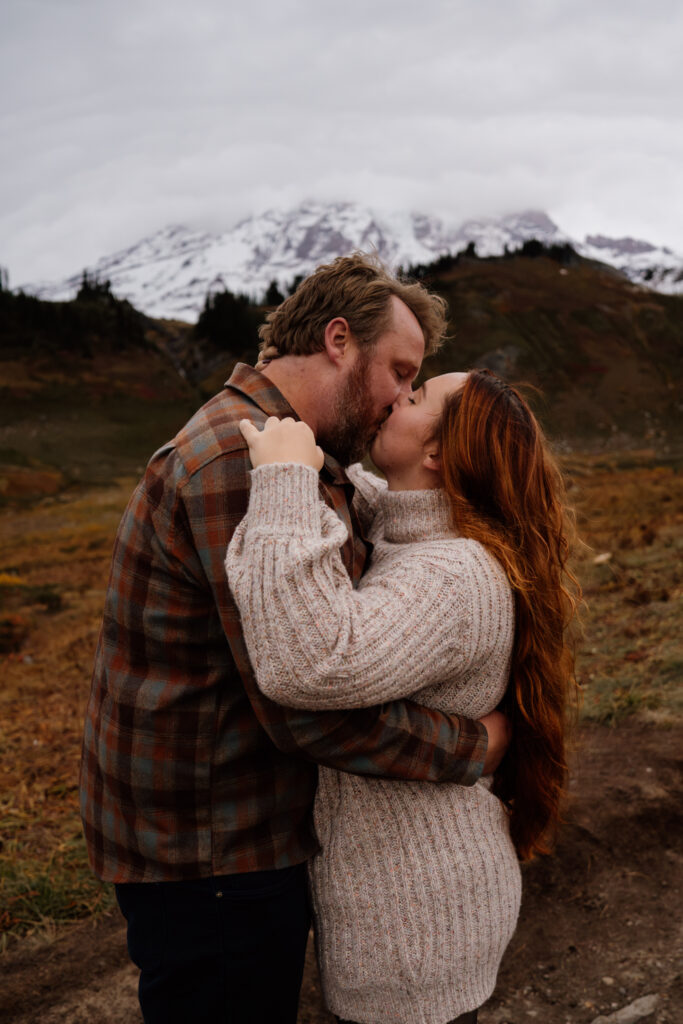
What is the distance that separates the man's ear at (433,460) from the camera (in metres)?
2.57

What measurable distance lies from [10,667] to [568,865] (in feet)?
28.5

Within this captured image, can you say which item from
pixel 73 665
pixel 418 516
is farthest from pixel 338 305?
pixel 73 665

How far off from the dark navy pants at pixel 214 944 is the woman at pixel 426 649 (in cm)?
16

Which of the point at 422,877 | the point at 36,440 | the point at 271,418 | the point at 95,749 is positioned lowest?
the point at 36,440

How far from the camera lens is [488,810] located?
2.40 meters

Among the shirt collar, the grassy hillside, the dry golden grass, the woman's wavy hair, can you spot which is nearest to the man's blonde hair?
the shirt collar

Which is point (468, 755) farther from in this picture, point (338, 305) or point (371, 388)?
point (338, 305)

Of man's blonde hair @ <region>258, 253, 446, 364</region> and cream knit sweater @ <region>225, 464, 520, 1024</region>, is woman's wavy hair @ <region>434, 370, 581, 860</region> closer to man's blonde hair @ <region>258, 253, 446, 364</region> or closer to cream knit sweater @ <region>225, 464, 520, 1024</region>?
cream knit sweater @ <region>225, 464, 520, 1024</region>

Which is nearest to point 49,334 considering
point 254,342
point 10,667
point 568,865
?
point 254,342

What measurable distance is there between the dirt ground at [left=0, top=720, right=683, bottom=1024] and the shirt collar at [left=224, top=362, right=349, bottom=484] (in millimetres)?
2738

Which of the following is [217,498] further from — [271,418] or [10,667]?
[10,667]

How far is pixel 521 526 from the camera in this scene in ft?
7.93

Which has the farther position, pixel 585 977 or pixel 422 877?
pixel 585 977

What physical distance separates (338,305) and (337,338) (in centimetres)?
12
